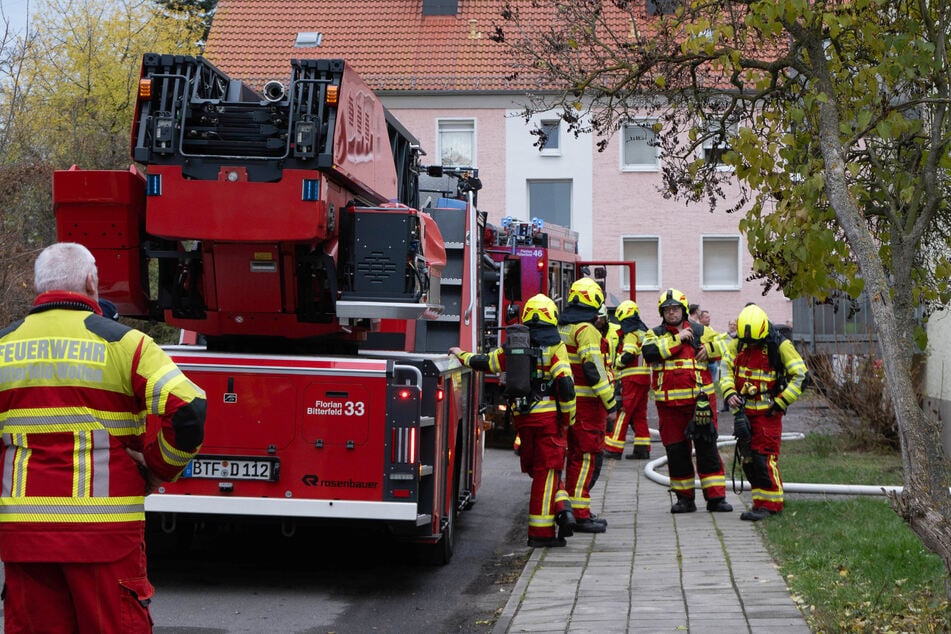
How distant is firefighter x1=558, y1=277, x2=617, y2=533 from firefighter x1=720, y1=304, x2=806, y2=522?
1231 millimetres

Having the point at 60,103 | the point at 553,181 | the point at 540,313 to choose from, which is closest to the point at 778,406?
the point at 540,313

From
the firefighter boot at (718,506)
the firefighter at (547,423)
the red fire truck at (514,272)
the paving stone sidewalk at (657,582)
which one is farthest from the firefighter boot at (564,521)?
the red fire truck at (514,272)

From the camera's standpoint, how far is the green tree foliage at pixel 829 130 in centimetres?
619

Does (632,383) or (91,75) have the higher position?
(91,75)

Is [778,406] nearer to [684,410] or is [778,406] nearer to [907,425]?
[684,410]

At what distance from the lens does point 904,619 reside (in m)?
6.53

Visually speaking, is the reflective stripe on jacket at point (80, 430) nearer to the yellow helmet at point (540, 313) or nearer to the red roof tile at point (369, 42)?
the yellow helmet at point (540, 313)

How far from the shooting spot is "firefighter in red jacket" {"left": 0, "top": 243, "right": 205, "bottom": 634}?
14.9 ft

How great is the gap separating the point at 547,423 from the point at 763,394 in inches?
87.4

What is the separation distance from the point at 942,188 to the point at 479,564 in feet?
14.3

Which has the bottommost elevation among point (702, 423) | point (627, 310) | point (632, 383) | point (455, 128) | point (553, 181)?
point (702, 423)

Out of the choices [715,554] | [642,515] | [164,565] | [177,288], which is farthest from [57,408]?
[642,515]

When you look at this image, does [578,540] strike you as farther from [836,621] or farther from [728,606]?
[836,621]

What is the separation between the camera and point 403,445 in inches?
323
